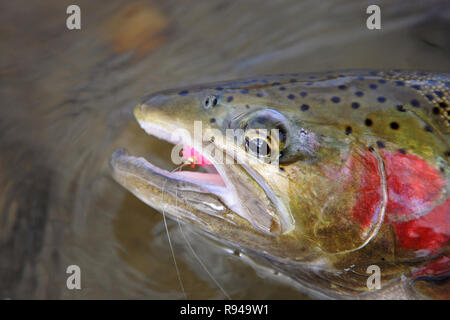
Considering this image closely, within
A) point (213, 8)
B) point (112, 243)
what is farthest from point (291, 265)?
point (213, 8)

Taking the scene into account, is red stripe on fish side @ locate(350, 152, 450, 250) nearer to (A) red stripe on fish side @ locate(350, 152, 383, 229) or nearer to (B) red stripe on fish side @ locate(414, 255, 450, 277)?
(A) red stripe on fish side @ locate(350, 152, 383, 229)

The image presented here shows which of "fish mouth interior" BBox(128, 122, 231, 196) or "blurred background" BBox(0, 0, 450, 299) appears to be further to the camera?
"blurred background" BBox(0, 0, 450, 299)

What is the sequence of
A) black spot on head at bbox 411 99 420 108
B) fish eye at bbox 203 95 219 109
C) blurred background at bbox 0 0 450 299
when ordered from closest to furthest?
1. black spot on head at bbox 411 99 420 108
2. fish eye at bbox 203 95 219 109
3. blurred background at bbox 0 0 450 299

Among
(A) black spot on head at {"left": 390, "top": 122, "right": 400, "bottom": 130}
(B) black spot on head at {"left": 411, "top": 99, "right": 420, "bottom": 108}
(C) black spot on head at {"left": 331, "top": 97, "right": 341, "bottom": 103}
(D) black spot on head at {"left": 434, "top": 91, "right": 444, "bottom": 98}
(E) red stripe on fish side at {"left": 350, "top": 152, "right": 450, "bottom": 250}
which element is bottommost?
(E) red stripe on fish side at {"left": 350, "top": 152, "right": 450, "bottom": 250}

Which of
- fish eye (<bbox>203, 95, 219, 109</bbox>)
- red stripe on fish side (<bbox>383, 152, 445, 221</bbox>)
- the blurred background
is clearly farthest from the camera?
the blurred background

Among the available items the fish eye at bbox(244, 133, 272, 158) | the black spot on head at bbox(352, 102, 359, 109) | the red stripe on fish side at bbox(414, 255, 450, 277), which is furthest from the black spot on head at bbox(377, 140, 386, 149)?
the red stripe on fish side at bbox(414, 255, 450, 277)

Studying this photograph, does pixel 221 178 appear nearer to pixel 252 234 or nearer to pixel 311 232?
pixel 252 234

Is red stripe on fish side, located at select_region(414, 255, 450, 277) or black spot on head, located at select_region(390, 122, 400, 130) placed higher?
black spot on head, located at select_region(390, 122, 400, 130)

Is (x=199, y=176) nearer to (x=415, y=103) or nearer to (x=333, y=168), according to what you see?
(x=333, y=168)

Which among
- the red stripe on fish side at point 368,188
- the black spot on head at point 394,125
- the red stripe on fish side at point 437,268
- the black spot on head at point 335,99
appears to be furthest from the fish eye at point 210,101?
the red stripe on fish side at point 437,268
